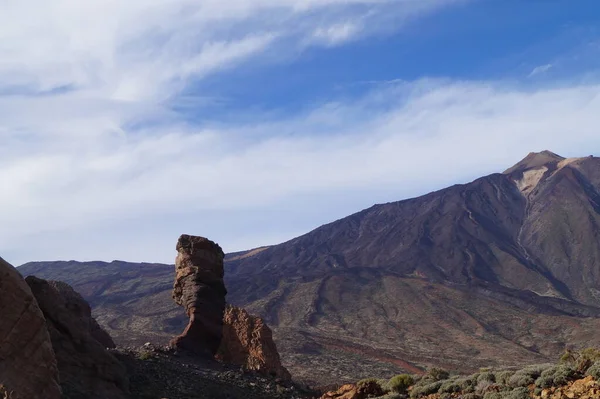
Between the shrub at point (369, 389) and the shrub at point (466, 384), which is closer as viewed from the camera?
the shrub at point (466, 384)

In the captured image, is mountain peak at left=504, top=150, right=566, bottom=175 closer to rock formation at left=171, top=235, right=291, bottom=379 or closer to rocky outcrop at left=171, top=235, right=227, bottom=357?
rock formation at left=171, top=235, right=291, bottom=379

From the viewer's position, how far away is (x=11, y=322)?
38.9 feet

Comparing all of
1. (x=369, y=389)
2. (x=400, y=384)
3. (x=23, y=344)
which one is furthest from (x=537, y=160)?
(x=23, y=344)

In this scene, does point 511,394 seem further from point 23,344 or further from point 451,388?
point 23,344

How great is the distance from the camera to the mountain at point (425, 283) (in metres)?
64.8

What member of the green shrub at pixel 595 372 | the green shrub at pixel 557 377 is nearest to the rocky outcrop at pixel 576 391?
the green shrub at pixel 595 372

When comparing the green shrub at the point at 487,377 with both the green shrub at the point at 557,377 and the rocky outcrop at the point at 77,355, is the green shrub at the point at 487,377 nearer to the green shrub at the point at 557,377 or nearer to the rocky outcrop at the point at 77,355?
the green shrub at the point at 557,377

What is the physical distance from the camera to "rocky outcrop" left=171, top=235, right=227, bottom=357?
79.9ft

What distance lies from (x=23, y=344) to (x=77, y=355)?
4283 millimetres

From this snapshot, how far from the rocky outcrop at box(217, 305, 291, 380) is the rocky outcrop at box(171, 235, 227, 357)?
1.39 meters

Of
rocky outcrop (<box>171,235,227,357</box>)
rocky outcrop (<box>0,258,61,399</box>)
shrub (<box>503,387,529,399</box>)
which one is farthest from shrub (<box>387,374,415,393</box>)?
rocky outcrop (<box>0,258,61,399</box>)

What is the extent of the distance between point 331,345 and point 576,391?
51.5m

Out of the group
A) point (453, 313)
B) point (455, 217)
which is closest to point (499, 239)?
point (455, 217)

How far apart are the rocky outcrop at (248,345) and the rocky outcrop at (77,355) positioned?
9074 mm
